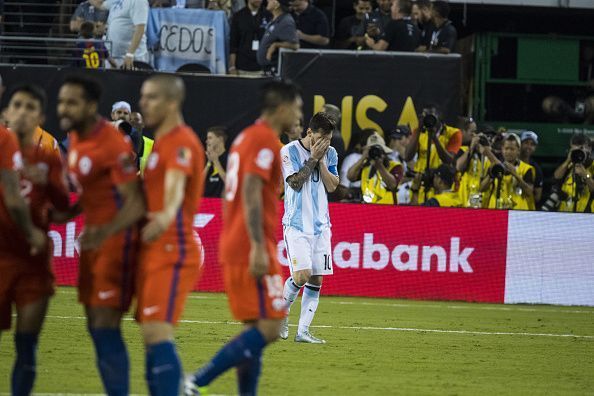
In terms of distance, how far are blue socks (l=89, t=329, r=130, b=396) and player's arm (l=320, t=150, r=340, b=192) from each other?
5582mm

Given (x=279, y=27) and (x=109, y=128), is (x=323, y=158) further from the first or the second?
(x=279, y=27)

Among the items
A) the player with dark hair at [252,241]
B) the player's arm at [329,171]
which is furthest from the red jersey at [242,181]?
the player's arm at [329,171]

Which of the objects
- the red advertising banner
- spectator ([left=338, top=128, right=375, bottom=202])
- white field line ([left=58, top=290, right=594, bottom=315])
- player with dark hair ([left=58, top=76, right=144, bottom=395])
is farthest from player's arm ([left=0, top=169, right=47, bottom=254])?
spectator ([left=338, top=128, right=375, bottom=202])

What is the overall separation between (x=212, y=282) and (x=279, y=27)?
449 cm

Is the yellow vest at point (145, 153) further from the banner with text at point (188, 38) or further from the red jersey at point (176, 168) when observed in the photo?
the red jersey at point (176, 168)

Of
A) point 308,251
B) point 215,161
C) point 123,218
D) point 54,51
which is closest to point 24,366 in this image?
point 123,218

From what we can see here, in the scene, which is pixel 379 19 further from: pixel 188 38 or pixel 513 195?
pixel 513 195

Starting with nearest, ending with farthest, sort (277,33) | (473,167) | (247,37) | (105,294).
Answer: (105,294)
(473,167)
(277,33)
(247,37)

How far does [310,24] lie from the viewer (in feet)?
68.4

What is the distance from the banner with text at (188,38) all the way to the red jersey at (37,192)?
39.9 feet

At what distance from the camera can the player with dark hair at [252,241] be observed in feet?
24.6

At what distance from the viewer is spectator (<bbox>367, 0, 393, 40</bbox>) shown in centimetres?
2056

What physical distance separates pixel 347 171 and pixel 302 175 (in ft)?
20.3

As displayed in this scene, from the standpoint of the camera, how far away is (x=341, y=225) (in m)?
18.5
